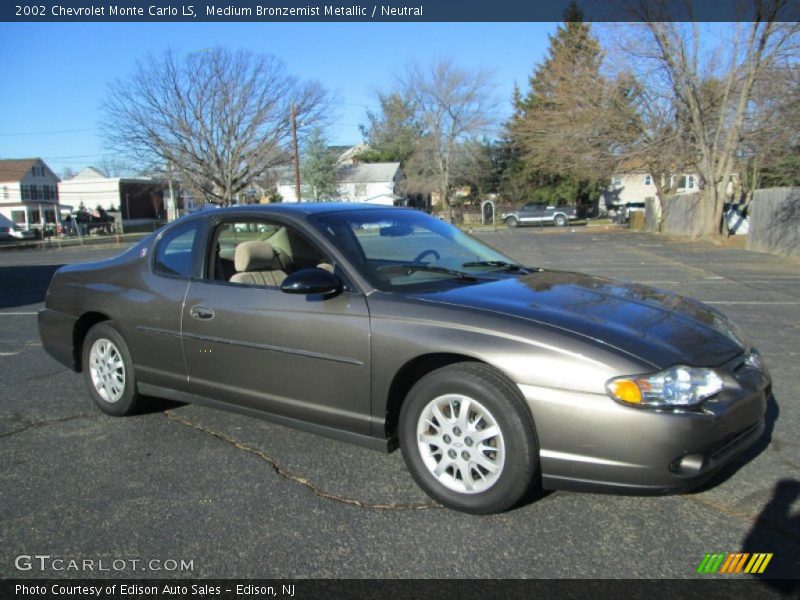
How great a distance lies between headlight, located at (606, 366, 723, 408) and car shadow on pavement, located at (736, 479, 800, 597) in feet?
2.27

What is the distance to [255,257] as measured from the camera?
13.9 ft

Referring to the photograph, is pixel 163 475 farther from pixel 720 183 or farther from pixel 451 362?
pixel 720 183

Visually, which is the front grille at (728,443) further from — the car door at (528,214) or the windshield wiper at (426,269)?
the car door at (528,214)

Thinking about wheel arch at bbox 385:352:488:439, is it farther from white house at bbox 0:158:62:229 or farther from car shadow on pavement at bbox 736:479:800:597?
white house at bbox 0:158:62:229

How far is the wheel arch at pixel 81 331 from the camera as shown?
4.81 metres

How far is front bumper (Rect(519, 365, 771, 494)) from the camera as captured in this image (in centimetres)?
268

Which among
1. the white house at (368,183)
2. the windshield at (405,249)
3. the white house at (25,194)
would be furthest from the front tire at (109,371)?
the white house at (25,194)

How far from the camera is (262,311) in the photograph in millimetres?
3719

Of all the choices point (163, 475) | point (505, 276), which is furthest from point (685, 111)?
point (163, 475)

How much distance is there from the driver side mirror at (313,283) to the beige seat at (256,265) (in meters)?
0.73

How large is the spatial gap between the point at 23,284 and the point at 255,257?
13464mm

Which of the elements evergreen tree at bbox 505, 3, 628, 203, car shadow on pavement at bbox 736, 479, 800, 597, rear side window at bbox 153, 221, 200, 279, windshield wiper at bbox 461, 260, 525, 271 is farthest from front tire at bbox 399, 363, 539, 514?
evergreen tree at bbox 505, 3, 628, 203

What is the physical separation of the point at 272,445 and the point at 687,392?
252 centimetres

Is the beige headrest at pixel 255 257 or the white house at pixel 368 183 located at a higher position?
the white house at pixel 368 183
